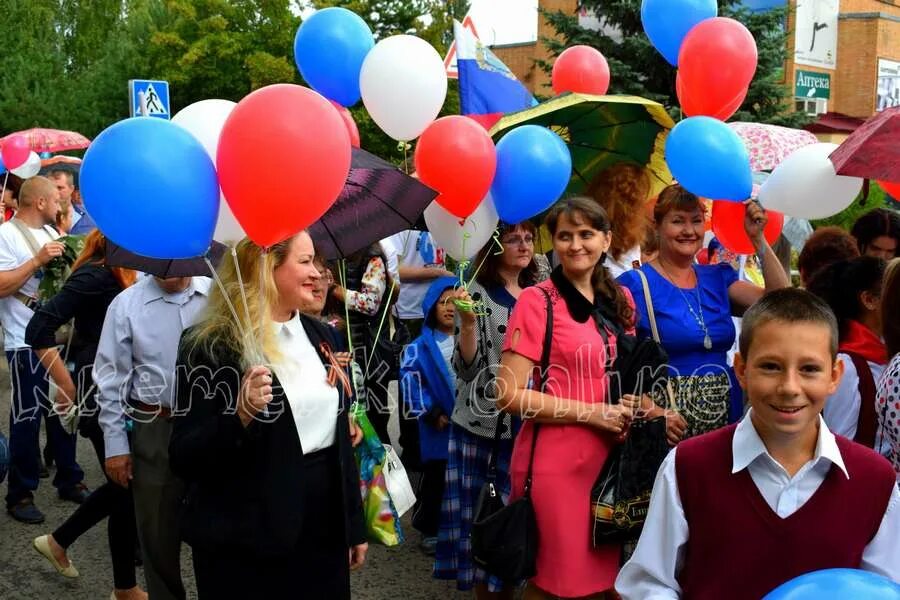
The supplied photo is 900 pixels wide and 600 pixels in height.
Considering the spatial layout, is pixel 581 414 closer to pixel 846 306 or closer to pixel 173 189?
pixel 846 306

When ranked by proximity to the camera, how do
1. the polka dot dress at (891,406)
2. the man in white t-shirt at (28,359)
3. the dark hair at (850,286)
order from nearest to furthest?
the polka dot dress at (891,406), the dark hair at (850,286), the man in white t-shirt at (28,359)

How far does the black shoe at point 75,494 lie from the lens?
5824mm

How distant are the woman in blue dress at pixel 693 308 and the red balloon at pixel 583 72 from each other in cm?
205

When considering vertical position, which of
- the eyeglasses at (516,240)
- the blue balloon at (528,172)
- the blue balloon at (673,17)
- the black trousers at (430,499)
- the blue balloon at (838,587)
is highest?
the blue balloon at (673,17)

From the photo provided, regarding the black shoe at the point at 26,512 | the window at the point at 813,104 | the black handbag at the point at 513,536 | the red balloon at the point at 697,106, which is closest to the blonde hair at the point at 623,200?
the red balloon at the point at 697,106

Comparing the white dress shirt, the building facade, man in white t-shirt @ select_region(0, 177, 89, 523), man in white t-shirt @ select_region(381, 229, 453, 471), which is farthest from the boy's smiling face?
the building facade

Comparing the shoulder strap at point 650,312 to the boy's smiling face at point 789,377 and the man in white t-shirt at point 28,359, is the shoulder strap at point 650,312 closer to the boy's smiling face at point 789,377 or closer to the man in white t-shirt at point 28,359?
the boy's smiling face at point 789,377

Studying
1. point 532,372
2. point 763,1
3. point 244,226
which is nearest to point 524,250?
point 532,372

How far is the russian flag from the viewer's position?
4.85 m

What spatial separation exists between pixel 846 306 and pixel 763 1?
61.7ft

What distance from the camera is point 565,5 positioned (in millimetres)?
28078

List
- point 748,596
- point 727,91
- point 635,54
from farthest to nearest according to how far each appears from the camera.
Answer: point 635,54 < point 727,91 < point 748,596

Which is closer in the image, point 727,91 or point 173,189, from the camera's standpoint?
point 173,189

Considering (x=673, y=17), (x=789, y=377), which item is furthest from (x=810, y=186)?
(x=789, y=377)
